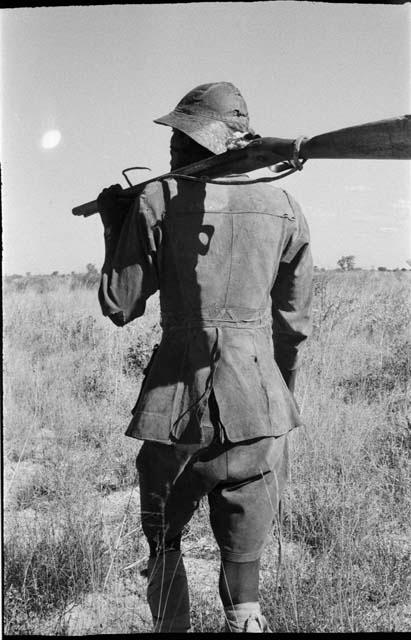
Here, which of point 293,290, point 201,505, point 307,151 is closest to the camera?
point 307,151

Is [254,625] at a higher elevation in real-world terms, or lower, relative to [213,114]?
lower

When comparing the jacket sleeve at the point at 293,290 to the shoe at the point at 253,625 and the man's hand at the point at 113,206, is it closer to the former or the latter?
the man's hand at the point at 113,206

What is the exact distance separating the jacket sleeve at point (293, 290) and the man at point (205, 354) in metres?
0.10

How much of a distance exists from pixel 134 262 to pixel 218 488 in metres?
0.88

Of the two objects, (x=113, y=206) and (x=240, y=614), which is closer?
(x=240, y=614)

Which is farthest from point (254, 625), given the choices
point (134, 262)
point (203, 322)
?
point (134, 262)

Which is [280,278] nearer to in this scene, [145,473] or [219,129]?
[219,129]

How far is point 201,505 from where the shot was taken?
3.99 m

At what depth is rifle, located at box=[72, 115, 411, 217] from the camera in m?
1.65

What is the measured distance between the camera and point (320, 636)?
2.54 metres

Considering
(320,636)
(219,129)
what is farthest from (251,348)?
(320,636)

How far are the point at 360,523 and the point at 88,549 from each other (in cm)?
138

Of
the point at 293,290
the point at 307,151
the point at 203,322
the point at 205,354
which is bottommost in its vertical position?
the point at 205,354

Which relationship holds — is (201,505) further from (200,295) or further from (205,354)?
(200,295)
